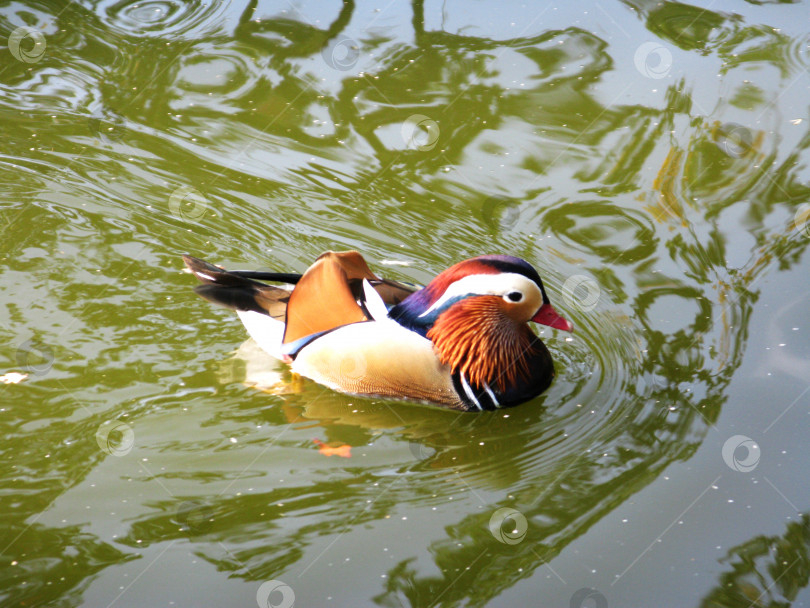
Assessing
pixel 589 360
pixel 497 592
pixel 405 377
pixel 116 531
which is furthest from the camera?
pixel 589 360

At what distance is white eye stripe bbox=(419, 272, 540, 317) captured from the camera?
4688 millimetres

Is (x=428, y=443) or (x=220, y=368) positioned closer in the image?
(x=428, y=443)

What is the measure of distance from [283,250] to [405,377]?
175 centimetres

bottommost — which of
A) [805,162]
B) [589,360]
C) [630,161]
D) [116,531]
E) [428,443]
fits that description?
[116,531]

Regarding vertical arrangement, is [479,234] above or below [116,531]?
above

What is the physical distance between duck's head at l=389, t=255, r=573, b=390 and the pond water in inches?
12.2

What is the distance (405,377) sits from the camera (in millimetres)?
4840

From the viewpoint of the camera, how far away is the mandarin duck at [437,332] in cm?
477

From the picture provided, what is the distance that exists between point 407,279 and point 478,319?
3.84ft

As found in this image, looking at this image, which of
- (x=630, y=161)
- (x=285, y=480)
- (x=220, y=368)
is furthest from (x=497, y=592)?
(x=630, y=161)

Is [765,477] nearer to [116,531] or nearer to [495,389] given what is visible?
[495,389]

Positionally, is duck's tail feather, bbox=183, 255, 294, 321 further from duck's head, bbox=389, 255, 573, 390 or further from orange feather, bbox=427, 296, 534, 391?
orange feather, bbox=427, 296, 534, 391

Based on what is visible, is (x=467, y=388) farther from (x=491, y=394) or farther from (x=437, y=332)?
(x=437, y=332)

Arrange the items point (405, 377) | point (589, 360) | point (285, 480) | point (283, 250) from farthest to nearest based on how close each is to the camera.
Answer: point (283, 250) < point (589, 360) < point (405, 377) < point (285, 480)
